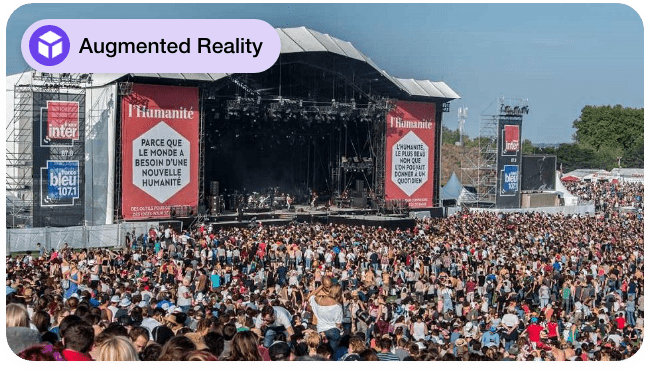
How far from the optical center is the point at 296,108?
26.6 m

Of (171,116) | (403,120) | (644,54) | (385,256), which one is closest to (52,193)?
(171,116)

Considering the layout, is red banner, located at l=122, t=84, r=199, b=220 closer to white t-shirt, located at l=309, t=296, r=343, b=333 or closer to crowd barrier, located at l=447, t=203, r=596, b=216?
crowd barrier, located at l=447, t=203, r=596, b=216

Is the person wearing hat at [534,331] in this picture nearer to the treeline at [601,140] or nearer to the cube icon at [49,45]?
the treeline at [601,140]

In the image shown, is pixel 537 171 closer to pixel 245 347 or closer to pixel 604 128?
pixel 604 128

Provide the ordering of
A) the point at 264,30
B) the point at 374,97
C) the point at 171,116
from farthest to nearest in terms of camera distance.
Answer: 1. the point at 374,97
2. the point at 171,116
3. the point at 264,30

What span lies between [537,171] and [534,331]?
24.4 meters

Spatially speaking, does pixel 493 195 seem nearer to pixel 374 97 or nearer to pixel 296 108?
pixel 374 97

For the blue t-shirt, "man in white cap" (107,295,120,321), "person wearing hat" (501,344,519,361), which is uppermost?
"man in white cap" (107,295,120,321)

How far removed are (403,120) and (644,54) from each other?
1922cm

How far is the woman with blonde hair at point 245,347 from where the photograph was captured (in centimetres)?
643

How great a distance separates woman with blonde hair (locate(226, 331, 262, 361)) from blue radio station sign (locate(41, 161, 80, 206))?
453 inches

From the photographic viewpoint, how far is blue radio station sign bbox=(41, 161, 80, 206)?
56.9ft

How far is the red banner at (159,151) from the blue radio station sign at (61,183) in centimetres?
292

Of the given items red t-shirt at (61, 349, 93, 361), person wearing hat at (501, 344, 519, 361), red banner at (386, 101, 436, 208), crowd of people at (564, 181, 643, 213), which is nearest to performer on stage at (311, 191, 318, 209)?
red banner at (386, 101, 436, 208)
